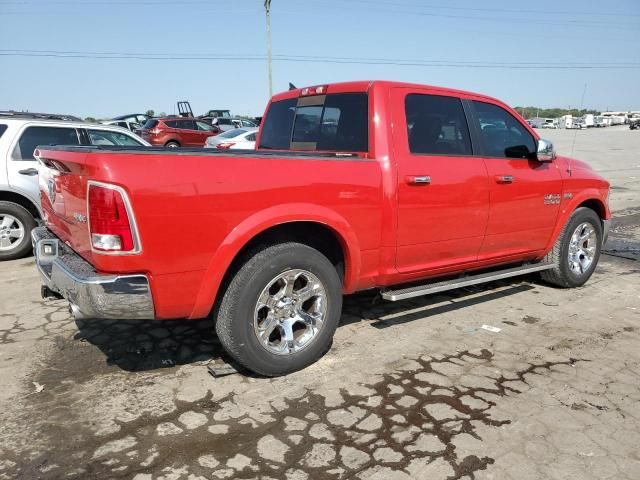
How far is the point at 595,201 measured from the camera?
5.39 meters

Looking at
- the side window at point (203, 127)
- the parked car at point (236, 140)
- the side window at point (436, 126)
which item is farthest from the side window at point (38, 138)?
the side window at point (203, 127)

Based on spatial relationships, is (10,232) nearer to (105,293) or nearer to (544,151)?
(105,293)

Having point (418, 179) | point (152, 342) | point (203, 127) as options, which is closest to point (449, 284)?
point (418, 179)

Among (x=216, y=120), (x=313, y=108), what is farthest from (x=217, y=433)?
(x=216, y=120)

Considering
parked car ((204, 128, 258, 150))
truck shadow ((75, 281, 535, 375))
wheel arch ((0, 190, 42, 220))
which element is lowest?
truck shadow ((75, 281, 535, 375))

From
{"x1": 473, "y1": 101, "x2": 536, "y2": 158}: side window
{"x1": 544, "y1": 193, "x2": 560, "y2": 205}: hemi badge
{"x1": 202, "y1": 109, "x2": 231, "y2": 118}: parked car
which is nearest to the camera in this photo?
{"x1": 473, "y1": 101, "x2": 536, "y2": 158}: side window

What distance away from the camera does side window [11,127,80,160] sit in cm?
637

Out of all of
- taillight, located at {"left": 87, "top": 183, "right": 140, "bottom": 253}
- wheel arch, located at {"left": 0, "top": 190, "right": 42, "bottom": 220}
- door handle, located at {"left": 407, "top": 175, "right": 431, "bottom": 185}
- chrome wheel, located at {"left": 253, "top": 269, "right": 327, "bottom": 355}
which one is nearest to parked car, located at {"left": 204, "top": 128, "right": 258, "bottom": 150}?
wheel arch, located at {"left": 0, "top": 190, "right": 42, "bottom": 220}

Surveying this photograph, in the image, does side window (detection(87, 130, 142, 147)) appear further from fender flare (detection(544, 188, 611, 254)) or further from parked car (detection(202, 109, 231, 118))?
parked car (detection(202, 109, 231, 118))

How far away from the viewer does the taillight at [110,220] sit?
2648mm

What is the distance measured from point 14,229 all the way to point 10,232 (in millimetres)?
57

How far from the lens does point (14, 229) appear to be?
251 inches

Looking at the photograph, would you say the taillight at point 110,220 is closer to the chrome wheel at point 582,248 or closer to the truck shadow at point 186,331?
the truck shadow at point 186,331

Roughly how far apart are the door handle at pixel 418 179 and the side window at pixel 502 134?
87 centimetres
